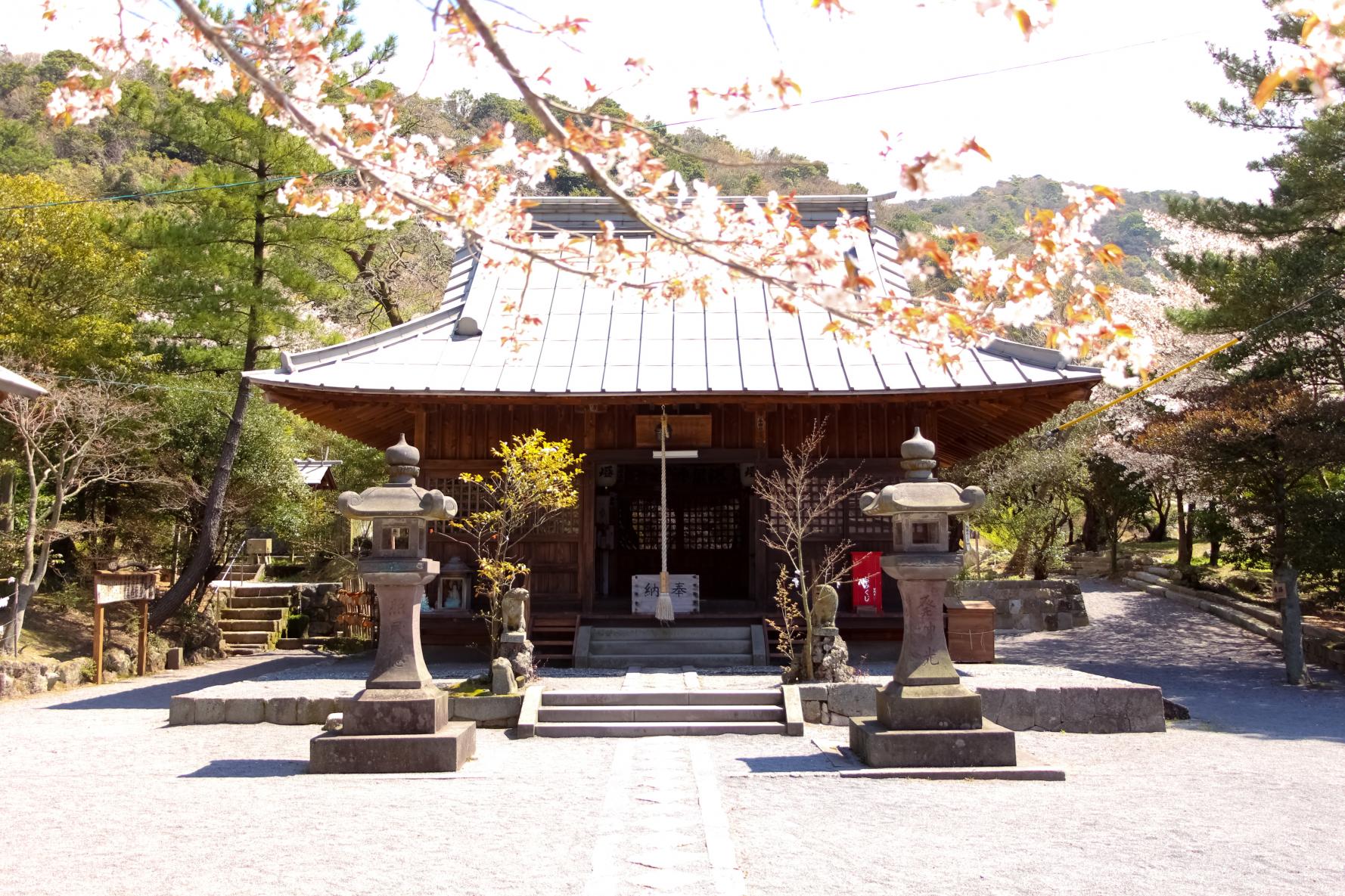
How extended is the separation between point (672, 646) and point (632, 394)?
10.1 feet

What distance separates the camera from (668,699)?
10023 mm

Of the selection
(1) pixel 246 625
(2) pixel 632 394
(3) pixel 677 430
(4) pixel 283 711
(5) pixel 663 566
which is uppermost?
(2) pixel 632 394

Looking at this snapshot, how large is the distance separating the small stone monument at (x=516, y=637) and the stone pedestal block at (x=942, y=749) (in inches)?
154

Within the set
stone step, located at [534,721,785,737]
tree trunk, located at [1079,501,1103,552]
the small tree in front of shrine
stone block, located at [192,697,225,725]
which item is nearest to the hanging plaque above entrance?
the small tree in front of shrine

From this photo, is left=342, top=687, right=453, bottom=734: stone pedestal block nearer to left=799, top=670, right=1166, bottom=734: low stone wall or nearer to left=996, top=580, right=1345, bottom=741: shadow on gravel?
left=799, top=670, right=1166, bottom=734: low stone wall

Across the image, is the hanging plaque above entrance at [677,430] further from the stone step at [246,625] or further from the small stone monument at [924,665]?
the stone step at [246,625]

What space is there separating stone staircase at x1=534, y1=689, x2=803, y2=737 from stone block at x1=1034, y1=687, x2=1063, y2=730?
251 cm

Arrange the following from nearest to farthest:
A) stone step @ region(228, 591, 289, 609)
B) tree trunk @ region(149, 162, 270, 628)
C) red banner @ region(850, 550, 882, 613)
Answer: red banner @ region(850, 550, 882, 613), tree trunk @ region(149, 162, 270, 628), stone step @ region(228, 591, 289, 609)

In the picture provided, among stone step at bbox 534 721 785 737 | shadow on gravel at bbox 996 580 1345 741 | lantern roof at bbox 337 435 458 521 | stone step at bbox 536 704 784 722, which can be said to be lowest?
shadow on gravel at bbox 996 580 1345 741

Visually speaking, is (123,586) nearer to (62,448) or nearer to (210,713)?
(62,448)

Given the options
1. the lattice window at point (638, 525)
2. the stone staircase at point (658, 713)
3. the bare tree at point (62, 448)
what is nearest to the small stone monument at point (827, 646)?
the stone staircase at point (658, 713)

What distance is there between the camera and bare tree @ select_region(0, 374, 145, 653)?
574 inches

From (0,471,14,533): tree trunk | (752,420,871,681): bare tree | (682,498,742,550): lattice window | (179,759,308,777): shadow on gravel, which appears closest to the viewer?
(179,759,308,777): shadow on gravel

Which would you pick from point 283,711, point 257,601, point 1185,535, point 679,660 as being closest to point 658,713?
point 679,660
